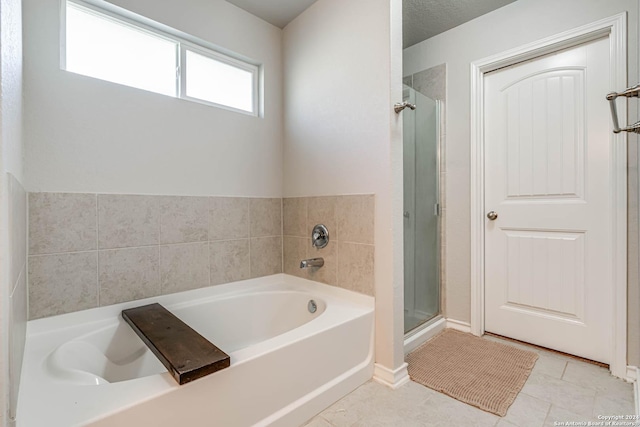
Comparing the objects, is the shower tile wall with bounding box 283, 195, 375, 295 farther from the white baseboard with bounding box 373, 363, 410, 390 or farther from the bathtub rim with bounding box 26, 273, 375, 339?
the white baseboard with bounding box 373, 363, 410, 390

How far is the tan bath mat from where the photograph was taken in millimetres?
1447

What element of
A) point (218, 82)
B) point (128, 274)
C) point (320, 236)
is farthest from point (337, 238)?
point (218, 82)

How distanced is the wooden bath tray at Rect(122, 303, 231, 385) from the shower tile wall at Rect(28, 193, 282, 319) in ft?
0.71

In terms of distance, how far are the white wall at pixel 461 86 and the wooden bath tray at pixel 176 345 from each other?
6.22ft

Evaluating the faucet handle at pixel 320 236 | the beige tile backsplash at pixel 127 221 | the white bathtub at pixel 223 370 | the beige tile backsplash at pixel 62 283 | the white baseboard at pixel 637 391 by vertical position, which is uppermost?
the beige tile backsplash at pixel 127 221

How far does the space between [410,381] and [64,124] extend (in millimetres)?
2198

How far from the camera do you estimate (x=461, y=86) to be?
225cm

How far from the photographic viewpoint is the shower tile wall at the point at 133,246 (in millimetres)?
1363

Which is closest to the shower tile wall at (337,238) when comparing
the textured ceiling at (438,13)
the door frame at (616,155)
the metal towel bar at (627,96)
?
the metal towel bar at (627,96)

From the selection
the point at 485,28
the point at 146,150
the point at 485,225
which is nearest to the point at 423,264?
the point at 485,225

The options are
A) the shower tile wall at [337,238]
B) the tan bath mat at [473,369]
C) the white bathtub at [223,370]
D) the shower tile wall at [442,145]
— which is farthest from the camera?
the shower tile wall at [442,145]

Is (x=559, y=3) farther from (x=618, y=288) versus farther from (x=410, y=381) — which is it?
(x=410, y=381)

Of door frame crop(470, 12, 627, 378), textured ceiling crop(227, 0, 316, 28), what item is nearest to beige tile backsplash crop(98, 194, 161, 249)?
textured ceiling crop(227, 0, 316, 28)

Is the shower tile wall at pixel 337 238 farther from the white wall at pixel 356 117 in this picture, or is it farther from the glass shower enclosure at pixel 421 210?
the glass shower enclosure at pixel 421 210
